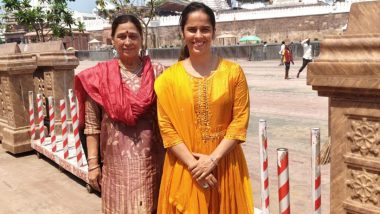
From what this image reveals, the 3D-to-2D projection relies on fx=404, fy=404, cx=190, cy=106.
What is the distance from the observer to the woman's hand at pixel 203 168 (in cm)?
229

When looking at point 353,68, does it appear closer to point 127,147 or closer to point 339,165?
point 339,165

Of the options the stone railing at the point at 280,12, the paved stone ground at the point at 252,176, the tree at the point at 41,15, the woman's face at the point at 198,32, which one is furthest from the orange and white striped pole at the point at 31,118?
the stone railing at the point at 280,12

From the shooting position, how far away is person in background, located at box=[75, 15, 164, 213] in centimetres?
258

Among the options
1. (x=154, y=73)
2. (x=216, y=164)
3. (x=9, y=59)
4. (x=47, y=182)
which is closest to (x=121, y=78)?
(x=154, y=73)

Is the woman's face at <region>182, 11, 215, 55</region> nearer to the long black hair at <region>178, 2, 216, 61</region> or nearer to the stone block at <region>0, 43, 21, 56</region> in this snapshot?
the long black hair at <region>178, 2, 216, 61</region>

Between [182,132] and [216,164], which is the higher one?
[182,132]

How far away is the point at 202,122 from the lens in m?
2.34

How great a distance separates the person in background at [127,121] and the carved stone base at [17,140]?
482 cm

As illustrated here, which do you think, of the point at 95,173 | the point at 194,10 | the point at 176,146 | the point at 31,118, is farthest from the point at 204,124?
the point at 31,118

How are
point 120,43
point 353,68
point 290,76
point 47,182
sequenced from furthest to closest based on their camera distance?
point 290,76
point 47,182
point 120,43
point 353,68

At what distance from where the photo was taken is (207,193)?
7.79 ft

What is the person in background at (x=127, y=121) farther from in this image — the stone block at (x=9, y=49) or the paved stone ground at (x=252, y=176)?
the stone block at (x=9, y=49)

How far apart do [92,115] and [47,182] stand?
3352mm

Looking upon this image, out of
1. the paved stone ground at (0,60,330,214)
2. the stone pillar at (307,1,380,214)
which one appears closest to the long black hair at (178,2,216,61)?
the stone pillar at (307,1,380,214)
